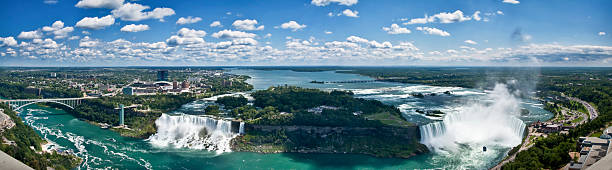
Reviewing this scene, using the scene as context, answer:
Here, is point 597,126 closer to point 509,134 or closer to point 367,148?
point 509,134

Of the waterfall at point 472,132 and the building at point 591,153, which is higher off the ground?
the building at point 591,153

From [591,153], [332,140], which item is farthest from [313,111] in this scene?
[591,153]

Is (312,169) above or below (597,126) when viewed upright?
below

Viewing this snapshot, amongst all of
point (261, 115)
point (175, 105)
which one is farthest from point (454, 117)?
point (175, 105)

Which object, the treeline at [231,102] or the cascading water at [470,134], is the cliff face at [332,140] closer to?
the cascading water at [470,134]

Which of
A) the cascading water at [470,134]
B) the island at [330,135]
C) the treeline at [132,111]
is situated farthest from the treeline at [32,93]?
the cascading water at [470,134]

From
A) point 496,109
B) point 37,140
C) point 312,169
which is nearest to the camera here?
point 312,169

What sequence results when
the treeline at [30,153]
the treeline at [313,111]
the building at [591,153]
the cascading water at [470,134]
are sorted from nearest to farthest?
1. the building at [591,153]
2. the treeline at [30,153]
3. the cascading water at [470,134]
4. the treeline at [313,111]
